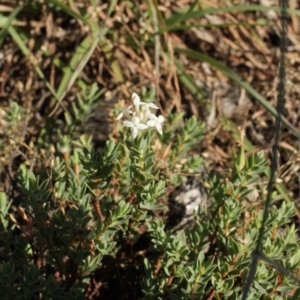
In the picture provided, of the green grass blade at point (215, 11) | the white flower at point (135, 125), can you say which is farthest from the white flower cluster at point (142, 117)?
the green grass blade at point (215, 11)

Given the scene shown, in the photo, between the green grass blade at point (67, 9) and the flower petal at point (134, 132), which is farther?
the green grass blade at point (67, 9)

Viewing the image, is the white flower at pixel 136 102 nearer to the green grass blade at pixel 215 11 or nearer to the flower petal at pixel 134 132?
the flower petal at pixel 134 132

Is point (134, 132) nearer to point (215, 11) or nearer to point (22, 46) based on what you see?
point (215, 11)

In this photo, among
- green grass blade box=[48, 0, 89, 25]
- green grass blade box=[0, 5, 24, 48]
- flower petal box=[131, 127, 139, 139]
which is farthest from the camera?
green grass blade box=[0, 5, 24, 48]

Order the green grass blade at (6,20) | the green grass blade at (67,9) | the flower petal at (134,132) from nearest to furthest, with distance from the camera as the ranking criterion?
the flower petal at (134,132) → the green grass blade at (67,9) → the green grass blade at (6,20)

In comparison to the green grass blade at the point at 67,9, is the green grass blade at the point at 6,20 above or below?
below

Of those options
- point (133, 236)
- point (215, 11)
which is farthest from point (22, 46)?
point (133, 236)

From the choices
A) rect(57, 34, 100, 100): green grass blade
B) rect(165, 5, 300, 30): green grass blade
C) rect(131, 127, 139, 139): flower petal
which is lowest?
rect(57, 34, 100, 100): green grass blade

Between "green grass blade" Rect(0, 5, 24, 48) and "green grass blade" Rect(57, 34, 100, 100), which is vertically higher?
"green grass blade" Rect(0, 5, 24, 48)

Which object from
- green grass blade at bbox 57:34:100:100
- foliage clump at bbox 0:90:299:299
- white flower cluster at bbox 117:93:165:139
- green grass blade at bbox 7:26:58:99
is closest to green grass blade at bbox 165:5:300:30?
green grass blade at bbox 57:34:100:100

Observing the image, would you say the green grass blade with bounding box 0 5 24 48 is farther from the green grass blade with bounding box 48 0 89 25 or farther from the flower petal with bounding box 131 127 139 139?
the flower petal with bounding box 131 127 139 139

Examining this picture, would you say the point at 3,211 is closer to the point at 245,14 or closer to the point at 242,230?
the point at 242,230
